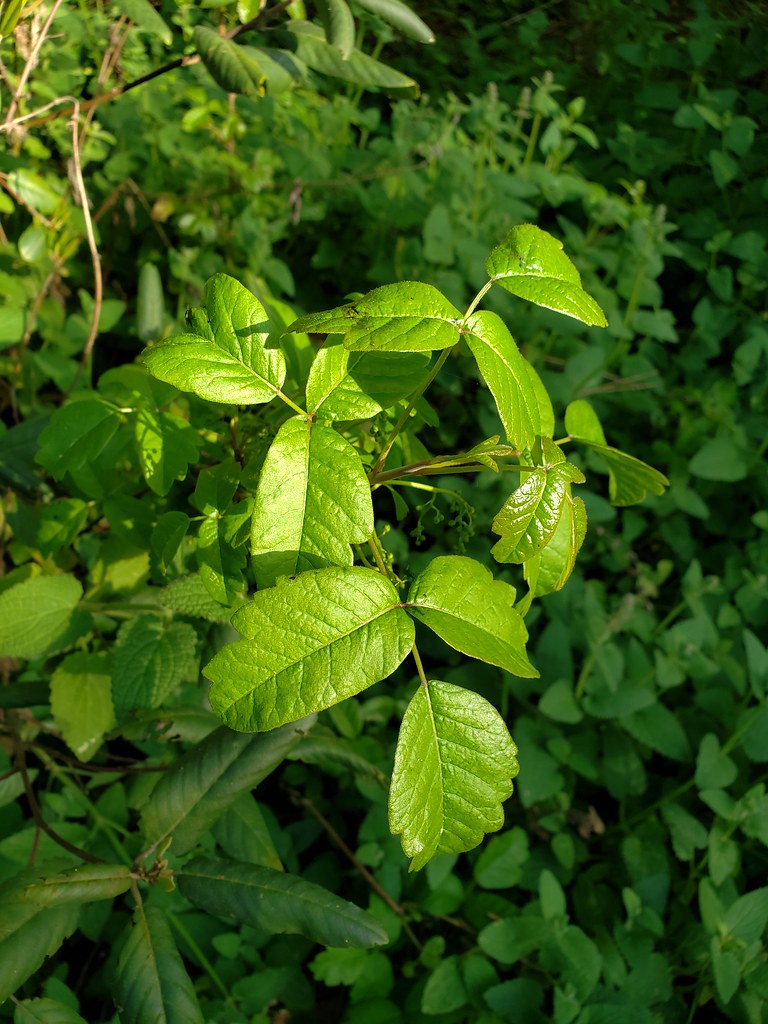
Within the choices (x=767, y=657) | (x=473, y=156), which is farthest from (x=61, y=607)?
(x=473, y=156)

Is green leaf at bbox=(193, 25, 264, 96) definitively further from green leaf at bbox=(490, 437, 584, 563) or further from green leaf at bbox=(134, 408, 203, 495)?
green leaf at bbox=(490, 437, 584, 563)

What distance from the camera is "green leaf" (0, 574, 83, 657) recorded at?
1.08 m

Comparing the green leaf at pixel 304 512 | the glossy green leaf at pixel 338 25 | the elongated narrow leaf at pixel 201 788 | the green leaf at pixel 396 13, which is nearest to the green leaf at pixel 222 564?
the green leaf at pixel 304 512

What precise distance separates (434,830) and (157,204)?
6.29 ft

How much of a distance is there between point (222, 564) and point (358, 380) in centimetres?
23

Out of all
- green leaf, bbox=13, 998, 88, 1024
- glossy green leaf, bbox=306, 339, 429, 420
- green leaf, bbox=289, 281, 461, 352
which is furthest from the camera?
green leaf, bbox=13, 998, 88, 1024

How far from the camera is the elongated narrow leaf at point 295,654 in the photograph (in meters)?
0.66

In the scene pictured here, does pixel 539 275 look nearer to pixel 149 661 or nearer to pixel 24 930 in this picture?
pixel 149 661

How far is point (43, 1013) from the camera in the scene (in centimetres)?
100

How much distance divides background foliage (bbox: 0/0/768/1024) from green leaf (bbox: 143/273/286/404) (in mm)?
168

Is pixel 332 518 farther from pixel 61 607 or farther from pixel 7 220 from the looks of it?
pixel 7 220

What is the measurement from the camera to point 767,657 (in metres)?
1.80

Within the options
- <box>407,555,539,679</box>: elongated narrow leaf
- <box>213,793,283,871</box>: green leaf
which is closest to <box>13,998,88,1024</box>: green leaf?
<box>213,793,283,871</box>: green leaf

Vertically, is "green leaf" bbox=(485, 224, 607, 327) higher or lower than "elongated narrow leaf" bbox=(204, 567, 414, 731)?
higher
